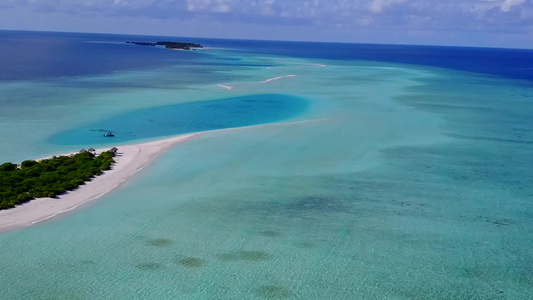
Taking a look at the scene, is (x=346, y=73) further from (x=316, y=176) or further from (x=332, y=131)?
(x=316, y=176)

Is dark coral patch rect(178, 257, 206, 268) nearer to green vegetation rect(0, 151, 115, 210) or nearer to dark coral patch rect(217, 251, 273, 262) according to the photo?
dark coral patch rect(217, 251, 273, 262)

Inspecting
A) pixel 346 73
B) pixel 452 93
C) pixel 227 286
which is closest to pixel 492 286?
pixel 227 286

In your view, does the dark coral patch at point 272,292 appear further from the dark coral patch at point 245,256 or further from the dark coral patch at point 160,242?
the dark coral patch at point 160,242

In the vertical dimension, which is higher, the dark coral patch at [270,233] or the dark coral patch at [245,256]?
the dark coral patch at [270,233]

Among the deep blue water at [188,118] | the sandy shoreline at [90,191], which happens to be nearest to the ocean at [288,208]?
the deep blue water at [188,118]

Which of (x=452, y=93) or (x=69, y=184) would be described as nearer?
(x=69, y=184)
